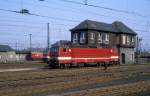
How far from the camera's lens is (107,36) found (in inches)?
2459

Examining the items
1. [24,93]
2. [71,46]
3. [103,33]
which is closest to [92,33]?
[103,33]

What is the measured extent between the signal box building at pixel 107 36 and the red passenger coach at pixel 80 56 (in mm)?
6050

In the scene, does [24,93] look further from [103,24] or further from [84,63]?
[103,24]

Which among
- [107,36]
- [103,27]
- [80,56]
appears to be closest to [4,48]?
[103,27]

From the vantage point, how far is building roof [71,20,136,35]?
195 ft

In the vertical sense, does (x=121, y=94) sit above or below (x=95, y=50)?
below

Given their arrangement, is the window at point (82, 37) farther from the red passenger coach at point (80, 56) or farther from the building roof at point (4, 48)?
the building roof at point (4, 48)

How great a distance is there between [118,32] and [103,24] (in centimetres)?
377

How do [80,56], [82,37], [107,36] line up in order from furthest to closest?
[107,36]
[82,37]
[80,56]

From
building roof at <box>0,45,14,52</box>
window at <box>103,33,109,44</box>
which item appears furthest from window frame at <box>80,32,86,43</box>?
building roof at <box>0,45,14,52</box>

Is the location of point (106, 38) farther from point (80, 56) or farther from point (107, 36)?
point (80, 56)

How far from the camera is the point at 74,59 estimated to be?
4272 centimetres

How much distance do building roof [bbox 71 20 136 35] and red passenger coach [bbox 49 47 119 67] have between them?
961 cm

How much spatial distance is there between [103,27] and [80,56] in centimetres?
1969
